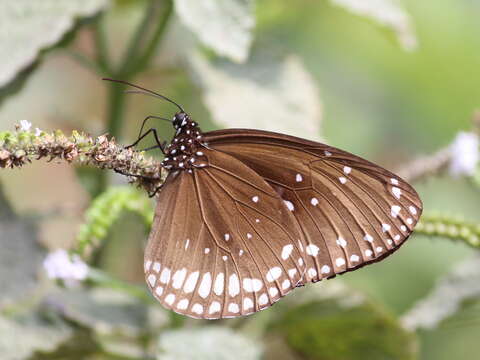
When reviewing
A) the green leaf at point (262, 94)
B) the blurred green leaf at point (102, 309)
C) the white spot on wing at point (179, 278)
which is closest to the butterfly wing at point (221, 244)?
the white spot on wing at point (179, 278)

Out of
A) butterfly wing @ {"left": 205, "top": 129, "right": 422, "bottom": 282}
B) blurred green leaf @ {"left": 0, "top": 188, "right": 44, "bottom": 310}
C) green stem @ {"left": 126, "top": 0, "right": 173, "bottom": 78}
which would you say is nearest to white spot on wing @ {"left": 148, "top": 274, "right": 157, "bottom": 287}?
butterfly wing @ {"left": 205, "top": 129, "right": 422, "bottom": 282}

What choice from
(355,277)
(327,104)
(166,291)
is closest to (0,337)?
(166,291)

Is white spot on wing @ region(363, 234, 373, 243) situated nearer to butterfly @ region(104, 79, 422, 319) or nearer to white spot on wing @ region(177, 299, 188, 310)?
butterfly @ region(104, 79, 422, 319)

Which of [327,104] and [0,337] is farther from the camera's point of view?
[327,104]

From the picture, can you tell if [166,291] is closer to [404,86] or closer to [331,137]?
[331,137]

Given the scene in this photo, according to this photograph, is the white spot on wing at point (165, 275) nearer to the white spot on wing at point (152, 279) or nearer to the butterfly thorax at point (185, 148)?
the white spot on wing at point (152, 279)

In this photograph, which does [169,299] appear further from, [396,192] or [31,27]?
[31,27]

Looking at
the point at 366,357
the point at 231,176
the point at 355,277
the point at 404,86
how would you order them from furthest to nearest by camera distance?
the point at 404,86
the point at 355,277
the point at 366,357
the point at 231,176

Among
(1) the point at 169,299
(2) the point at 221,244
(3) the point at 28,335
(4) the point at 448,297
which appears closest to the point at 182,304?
(1) the point at 169,299
